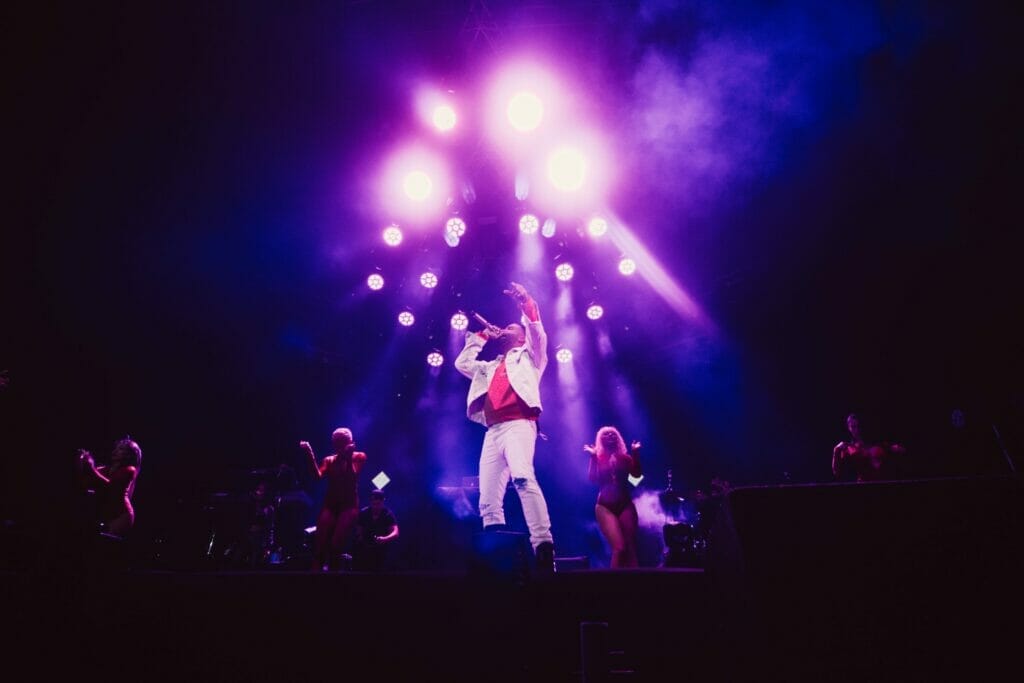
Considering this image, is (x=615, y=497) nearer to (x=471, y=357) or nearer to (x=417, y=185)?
(x=471, y=357)

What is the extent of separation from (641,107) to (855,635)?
683 cm

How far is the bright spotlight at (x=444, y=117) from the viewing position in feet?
21.6

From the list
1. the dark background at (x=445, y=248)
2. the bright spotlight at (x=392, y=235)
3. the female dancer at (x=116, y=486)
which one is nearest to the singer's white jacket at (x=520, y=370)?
the dark background at (x=445, y=248)

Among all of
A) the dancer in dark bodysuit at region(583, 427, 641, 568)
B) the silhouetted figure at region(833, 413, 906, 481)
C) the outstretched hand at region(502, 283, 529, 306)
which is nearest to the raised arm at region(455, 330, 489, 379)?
the outstretched hand at region(502, 283, 529, 306)

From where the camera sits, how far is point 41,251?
7098 millimetres

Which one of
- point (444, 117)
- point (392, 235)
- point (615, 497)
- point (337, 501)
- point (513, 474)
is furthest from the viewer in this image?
point (392, 235)

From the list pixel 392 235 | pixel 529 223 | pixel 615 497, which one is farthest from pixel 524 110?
pixel 615 497

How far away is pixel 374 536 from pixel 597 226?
259 inches

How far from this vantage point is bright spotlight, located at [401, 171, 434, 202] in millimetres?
7512

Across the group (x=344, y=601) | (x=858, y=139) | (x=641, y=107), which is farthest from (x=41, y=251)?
(x=858, y=139)

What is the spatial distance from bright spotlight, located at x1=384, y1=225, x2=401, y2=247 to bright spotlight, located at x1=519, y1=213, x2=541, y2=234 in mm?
2265

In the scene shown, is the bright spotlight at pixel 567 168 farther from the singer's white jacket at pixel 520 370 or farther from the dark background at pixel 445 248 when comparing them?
the singer's white jacket at pixel 520 370

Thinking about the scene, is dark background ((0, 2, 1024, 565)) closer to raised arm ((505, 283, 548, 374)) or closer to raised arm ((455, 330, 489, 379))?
raised arm ((455, 330, 489, 379))

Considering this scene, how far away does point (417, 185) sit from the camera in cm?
756
